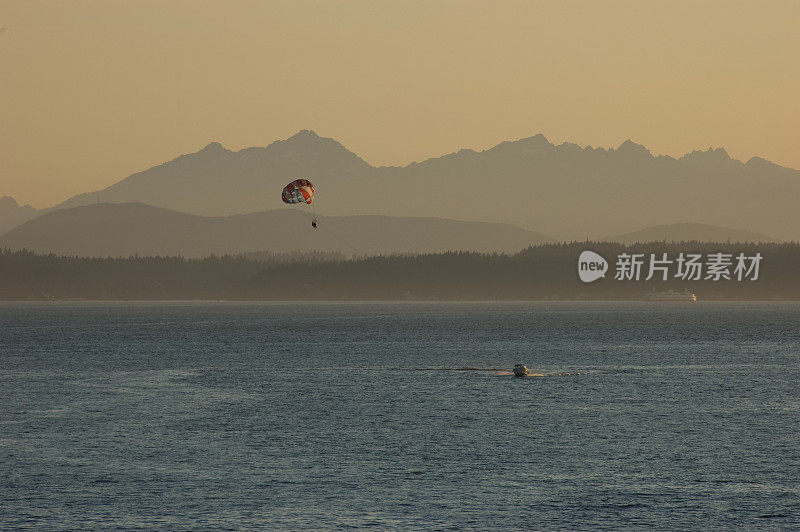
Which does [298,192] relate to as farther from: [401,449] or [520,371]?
[401,449]

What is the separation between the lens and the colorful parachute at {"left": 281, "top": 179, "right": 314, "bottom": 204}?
146m

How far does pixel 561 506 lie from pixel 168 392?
202 ft

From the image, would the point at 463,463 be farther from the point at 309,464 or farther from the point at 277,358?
the point at 277,358

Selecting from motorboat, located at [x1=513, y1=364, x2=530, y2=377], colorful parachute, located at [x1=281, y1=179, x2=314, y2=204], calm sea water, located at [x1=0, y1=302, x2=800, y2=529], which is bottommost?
calm sea water, located at [x1=0, y1=302, x2=800, y2=529]

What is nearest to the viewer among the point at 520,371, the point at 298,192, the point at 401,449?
the point at 401,449

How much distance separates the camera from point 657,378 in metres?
118

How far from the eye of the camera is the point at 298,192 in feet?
483

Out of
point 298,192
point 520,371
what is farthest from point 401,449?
point 298,192

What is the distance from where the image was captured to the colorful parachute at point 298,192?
146 m

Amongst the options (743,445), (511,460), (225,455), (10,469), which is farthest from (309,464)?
(743,445)

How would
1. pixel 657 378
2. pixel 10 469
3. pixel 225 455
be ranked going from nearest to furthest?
pixel 10 469
pixel 225 455
pixel 657 378

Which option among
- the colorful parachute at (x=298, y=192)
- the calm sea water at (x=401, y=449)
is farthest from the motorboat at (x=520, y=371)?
the colorful parachute at (x=298, y=192)

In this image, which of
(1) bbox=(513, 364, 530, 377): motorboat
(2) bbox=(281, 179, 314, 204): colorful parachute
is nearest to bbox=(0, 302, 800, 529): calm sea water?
(1) bbox=(513, 364, 530, 377): motorboat

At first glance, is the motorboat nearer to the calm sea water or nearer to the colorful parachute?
the calm sea water
